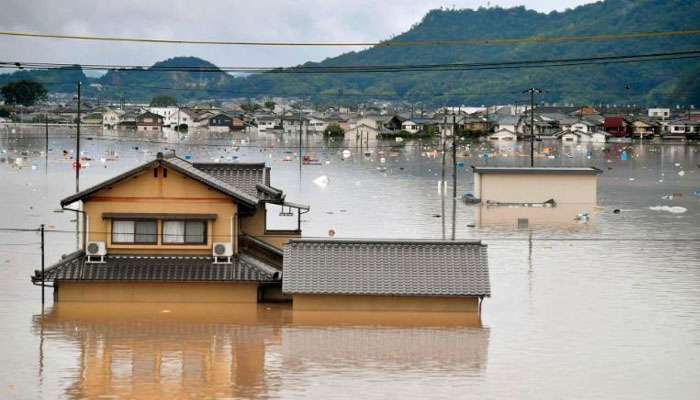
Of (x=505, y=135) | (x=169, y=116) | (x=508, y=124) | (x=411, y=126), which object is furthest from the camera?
(x=169, y=116)

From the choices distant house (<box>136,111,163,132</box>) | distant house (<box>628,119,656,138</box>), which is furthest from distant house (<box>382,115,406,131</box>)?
distant house (<box>136,111,163,132</box>)

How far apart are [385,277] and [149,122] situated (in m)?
114

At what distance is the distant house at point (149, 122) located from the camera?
12515 cm

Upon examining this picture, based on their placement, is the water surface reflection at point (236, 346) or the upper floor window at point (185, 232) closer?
the water surface reflection at point (236, 346)

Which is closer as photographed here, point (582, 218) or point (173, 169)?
point (173, 169)

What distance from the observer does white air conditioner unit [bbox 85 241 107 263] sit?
15750 mm

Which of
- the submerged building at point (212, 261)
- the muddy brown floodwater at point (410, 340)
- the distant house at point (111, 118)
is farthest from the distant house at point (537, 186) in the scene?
the distant house at point (111, 118)

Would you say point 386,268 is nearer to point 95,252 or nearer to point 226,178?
point 226,178

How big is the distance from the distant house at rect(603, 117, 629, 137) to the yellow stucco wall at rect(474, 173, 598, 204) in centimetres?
7383

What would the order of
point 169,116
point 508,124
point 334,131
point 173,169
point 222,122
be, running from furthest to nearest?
point 169,116 < point 222,122 < point 334,131 < point 508,124 < point 173,169

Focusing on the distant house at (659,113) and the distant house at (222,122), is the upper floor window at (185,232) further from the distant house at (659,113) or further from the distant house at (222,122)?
the distant house at (222,122)

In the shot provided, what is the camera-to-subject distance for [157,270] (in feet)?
51.5

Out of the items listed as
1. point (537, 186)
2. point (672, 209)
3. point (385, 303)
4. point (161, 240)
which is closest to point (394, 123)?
point (672, 209)

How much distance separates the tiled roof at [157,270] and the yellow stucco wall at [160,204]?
0.54 ft
